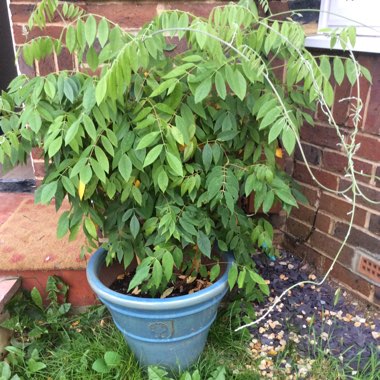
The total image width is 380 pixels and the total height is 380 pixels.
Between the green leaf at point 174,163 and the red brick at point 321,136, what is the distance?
0.96m

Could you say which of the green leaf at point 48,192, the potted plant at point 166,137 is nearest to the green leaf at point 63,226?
the potted plant at point 166,137

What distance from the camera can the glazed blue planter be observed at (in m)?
1.42

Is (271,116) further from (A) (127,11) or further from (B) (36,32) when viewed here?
(B) (36,32)

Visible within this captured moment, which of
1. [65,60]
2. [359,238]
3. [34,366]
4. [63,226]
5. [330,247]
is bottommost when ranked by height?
[34,366]

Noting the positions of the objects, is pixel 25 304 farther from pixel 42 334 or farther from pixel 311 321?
pixel 311 321

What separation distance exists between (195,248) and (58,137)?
650 millimetres

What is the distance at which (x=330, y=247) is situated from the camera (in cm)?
200

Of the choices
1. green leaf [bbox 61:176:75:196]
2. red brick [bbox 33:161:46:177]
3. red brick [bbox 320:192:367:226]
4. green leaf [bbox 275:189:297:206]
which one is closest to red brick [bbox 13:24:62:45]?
red brick [bbox 33:161:46:177]

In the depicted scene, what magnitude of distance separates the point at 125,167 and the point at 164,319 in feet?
1.87

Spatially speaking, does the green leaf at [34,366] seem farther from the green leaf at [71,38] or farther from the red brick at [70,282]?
the green leaf at [71,38]

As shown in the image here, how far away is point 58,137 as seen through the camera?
1193 millimetres

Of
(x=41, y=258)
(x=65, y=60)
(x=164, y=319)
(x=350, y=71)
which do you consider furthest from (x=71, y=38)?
(x=41, y=258)

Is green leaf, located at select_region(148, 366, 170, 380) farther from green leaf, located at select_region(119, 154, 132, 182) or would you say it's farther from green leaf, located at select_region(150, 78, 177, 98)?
green leaf, located at select_region(150, 78, 177, 98)

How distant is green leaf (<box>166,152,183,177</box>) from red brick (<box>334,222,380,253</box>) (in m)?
1.03
